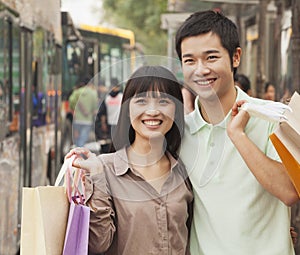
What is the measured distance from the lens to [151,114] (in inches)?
119

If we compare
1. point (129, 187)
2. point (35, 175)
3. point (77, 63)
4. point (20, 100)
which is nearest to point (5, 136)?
point (20, 100)

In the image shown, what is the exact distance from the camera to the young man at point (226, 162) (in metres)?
2.95

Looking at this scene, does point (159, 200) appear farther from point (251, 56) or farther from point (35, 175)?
point (251, 56)

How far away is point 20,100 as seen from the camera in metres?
7.40

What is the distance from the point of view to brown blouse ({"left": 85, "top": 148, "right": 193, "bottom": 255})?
2.95 meters

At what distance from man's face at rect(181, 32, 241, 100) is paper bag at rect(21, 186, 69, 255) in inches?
24.9

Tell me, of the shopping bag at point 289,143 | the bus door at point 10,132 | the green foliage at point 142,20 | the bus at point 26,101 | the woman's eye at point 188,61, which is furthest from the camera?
the green foliage at point 142,20

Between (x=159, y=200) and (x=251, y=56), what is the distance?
13.0 metres

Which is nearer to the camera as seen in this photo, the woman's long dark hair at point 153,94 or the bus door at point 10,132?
the woman's long dark hair at point 153,94

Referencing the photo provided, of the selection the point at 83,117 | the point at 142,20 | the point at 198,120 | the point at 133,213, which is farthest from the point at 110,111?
the point at 142,20

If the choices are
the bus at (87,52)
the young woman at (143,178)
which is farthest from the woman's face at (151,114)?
the bus at (87,52)

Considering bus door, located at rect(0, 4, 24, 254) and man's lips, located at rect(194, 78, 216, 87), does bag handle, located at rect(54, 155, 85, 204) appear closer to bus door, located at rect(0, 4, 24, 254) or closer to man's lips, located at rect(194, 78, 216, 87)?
man's lips, located at rect(194, 78, 216, 87)

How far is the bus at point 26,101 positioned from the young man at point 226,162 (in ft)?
1.10

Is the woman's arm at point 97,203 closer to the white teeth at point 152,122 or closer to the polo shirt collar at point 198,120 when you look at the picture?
the white teeth at point 152,122
